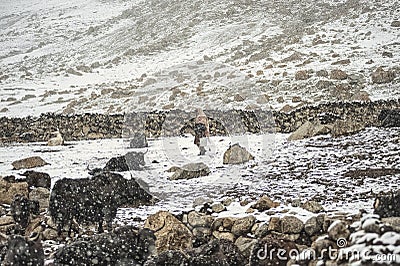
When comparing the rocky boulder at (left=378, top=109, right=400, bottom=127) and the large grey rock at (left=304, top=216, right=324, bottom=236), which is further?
the rocky boulder at (left=378, top=109, right=400, bottom=127)

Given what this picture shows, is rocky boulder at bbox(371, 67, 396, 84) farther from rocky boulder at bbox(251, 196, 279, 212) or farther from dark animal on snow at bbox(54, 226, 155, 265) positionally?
dark animal on snow at bbox(54, 226, 155, 265)

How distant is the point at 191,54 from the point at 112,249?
31.4 meters

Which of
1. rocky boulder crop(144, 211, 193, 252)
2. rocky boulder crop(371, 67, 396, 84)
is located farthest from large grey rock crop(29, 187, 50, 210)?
rocky boulder crop(371, 67, 396, 84)

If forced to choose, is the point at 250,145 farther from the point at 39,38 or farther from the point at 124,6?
the point at 124,6

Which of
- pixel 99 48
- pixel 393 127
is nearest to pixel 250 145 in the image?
pixel 393 127

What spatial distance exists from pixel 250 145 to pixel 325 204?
6468 mm

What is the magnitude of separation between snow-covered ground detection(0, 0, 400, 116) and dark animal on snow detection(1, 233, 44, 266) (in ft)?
51.4

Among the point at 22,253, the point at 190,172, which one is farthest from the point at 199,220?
the point at 190,172

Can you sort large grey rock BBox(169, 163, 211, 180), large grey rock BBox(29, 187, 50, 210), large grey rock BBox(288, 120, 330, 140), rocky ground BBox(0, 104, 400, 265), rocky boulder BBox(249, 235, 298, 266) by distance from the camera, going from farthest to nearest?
large grey rock BBox(288, 120, 330, 140) → large grey rock BBox(169, 163, 211, 180) → large grey rock BBox(29, 187, 50, 210) → rocky ground BBox(0, 104, 400, 265) → rocky boulder BBox(249, 235, 298, 266)

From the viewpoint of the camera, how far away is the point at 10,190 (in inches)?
404

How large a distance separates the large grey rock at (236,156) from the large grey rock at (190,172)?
29.6 inches

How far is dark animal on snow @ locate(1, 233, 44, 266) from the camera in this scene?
6223 millimetres

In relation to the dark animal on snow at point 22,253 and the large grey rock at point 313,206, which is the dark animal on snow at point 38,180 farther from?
the large grey rock at point 313,206

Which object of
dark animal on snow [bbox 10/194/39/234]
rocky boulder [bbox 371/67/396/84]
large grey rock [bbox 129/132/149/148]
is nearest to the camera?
dark animal on snow [bbox 10/194/39/234]
